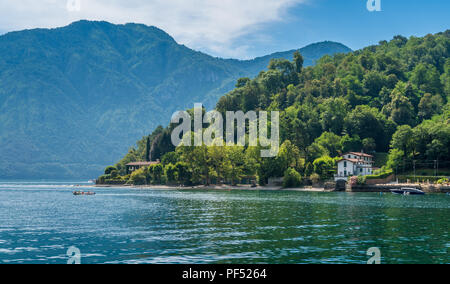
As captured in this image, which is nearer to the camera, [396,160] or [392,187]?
[392,187]

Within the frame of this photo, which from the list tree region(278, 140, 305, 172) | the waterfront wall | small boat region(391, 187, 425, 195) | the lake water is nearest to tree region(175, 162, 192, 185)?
tree region(278, 140, 305, 172)

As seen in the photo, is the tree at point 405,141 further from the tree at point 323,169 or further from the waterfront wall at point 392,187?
the tree at point 323,169

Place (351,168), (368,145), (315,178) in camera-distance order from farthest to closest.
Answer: (368,145)
(351,168)
(315,178)

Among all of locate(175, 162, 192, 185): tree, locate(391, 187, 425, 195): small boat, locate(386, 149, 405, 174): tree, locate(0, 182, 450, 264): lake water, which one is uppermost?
locate(386, 149, 405, 174): tree

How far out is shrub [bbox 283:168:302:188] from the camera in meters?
160

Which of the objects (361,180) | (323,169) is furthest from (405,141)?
(323,169)

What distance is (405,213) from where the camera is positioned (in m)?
69.2

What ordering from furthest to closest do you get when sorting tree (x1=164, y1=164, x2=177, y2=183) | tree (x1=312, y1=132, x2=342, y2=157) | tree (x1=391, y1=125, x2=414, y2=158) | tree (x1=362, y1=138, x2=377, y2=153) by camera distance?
tree (x1=164, y1=164, x2=177, y2=183), tree (x1=312, y1=132, x2=342, y2=157), tree (x1=362, y1=138, x2=377, y2=153), tree (x1=391, y1=125, x2=414, y2=158)

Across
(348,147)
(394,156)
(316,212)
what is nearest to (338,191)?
(394,156)

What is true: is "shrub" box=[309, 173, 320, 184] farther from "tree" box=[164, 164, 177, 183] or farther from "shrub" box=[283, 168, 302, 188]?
"tree" box=[164, 164, 177, 183]

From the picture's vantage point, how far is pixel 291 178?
161 m

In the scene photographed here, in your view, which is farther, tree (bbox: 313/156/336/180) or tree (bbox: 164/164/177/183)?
tree (bbox: 164/164/177/183)

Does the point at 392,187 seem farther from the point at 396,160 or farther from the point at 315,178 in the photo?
the point at 315,178

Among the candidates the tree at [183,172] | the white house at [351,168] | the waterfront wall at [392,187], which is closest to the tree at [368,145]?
the white house at [351,168]
